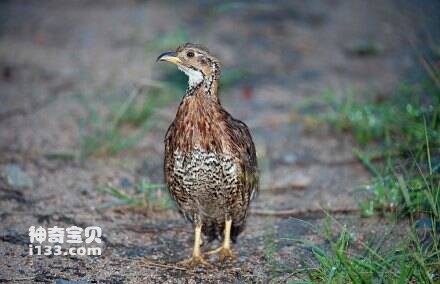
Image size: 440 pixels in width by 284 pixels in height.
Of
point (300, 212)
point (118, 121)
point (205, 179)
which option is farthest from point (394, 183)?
point (118, 121)

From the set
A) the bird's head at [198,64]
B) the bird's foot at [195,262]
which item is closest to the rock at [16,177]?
the bird's foot at [195,262]

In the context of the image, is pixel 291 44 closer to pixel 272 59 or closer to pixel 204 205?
pixel 272 59

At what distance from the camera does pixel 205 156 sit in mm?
4793

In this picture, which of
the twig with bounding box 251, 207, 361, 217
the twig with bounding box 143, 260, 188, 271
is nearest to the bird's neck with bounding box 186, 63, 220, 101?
the twig with bounding box 143, 260, 188, 271

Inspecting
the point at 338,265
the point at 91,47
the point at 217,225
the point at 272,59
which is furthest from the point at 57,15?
the point at 338,265

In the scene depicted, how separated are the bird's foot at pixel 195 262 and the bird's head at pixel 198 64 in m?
1.12

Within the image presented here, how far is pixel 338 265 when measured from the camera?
4293mm

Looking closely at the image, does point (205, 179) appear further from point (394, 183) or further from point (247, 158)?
point (394, 183)

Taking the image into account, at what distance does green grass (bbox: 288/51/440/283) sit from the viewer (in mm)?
4238

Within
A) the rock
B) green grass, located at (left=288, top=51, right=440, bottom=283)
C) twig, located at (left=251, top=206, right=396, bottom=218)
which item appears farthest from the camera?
the rock

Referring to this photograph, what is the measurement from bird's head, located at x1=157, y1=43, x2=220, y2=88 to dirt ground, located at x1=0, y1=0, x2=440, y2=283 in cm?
115

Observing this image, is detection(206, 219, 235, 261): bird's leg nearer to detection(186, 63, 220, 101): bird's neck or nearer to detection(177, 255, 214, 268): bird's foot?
detection(177, 255, 214, 268): bird's foot

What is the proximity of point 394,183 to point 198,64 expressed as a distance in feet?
5.33

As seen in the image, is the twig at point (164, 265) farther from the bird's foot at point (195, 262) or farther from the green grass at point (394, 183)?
the green grass at point (394, 183)
